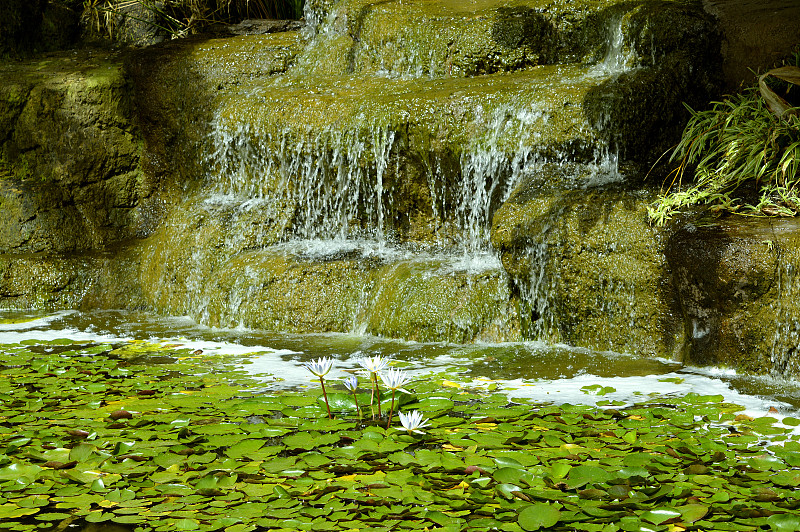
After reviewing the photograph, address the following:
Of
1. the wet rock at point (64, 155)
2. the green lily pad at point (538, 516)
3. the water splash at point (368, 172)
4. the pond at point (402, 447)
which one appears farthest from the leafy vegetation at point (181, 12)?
the green lily pad at point (538, 516)

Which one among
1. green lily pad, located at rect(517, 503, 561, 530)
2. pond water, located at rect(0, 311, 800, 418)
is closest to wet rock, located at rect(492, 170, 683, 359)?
pond water, located at rect(0, 311, 800, 418)

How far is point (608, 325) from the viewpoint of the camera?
4277 millimetres

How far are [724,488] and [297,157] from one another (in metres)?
4.37

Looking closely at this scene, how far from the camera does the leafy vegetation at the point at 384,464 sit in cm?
210

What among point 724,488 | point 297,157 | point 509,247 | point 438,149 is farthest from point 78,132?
point 724,488

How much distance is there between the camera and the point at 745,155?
4.49 m

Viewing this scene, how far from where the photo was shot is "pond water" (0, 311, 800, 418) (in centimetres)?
333

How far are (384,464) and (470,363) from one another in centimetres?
156

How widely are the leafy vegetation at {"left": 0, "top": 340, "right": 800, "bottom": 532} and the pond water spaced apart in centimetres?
21

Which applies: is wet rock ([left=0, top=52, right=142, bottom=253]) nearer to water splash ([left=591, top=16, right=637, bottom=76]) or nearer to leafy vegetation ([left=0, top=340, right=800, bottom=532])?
leafy vegetation ([left=0, top=340, right=800, bottom=532])

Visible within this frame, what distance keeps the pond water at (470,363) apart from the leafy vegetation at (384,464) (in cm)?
21

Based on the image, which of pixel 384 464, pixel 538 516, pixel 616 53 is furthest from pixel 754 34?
pixel 538 516

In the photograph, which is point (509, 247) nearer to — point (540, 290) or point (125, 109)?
point (540, 290)

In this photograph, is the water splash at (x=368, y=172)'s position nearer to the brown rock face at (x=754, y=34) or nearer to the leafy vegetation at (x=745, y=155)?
the leafy vegetation at (x=745, y=155)
